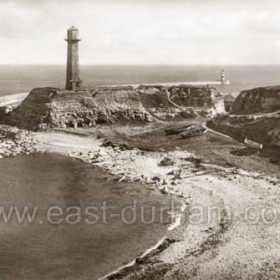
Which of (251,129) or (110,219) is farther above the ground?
(251,129)

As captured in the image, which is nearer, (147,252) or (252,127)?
(147,252)

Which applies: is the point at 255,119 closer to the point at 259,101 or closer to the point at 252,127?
the point at 252,127

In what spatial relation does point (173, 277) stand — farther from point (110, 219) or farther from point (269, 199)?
point (269, 199)

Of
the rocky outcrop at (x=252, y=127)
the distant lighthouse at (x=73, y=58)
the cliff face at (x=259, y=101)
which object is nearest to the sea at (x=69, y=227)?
the rocky outcrop at (x=252, y=127)

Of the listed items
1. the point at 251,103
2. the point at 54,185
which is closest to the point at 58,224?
the point at 54,185

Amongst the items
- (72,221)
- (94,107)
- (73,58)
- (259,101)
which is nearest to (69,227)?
(72,221)
